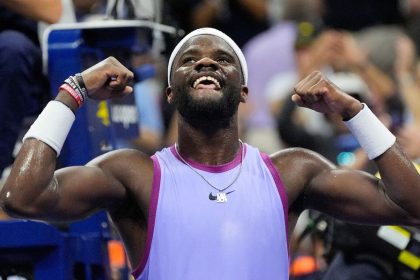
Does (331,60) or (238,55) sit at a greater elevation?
(238,55)

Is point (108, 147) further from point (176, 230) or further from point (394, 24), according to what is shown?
point (394, 24)

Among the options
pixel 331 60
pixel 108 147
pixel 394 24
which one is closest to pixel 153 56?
pixel 108 147

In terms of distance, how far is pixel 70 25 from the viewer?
527 cm

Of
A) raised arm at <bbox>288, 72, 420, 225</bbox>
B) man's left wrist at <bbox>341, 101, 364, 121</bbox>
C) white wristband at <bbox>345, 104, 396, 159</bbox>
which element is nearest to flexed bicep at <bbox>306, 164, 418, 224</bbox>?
raised arm at <bbox>288, 72, 420, 225</bbox>

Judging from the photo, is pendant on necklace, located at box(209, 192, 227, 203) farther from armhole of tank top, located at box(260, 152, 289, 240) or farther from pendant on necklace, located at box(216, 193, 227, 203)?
armhole of tank top, located at box(260, 152, 289, 240)

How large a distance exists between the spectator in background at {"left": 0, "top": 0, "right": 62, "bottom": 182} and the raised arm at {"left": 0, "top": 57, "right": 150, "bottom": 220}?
0.79 m

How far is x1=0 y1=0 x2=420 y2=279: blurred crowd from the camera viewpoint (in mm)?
8172

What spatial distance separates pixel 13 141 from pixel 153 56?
3.51 feet

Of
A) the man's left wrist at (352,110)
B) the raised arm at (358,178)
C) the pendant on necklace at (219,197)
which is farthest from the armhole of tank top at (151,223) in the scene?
the man's left wrist at (352,110)

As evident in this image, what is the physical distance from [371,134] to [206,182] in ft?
2.22

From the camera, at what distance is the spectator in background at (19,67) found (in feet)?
17.4

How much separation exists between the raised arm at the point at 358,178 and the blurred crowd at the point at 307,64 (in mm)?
2277

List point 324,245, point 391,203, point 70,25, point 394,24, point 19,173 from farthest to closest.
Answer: point 394,24, point 324,245, point 70,25, point 391,203, point 19,173

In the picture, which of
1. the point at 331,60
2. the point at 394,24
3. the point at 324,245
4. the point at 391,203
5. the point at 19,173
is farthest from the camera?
the point at 394,24
